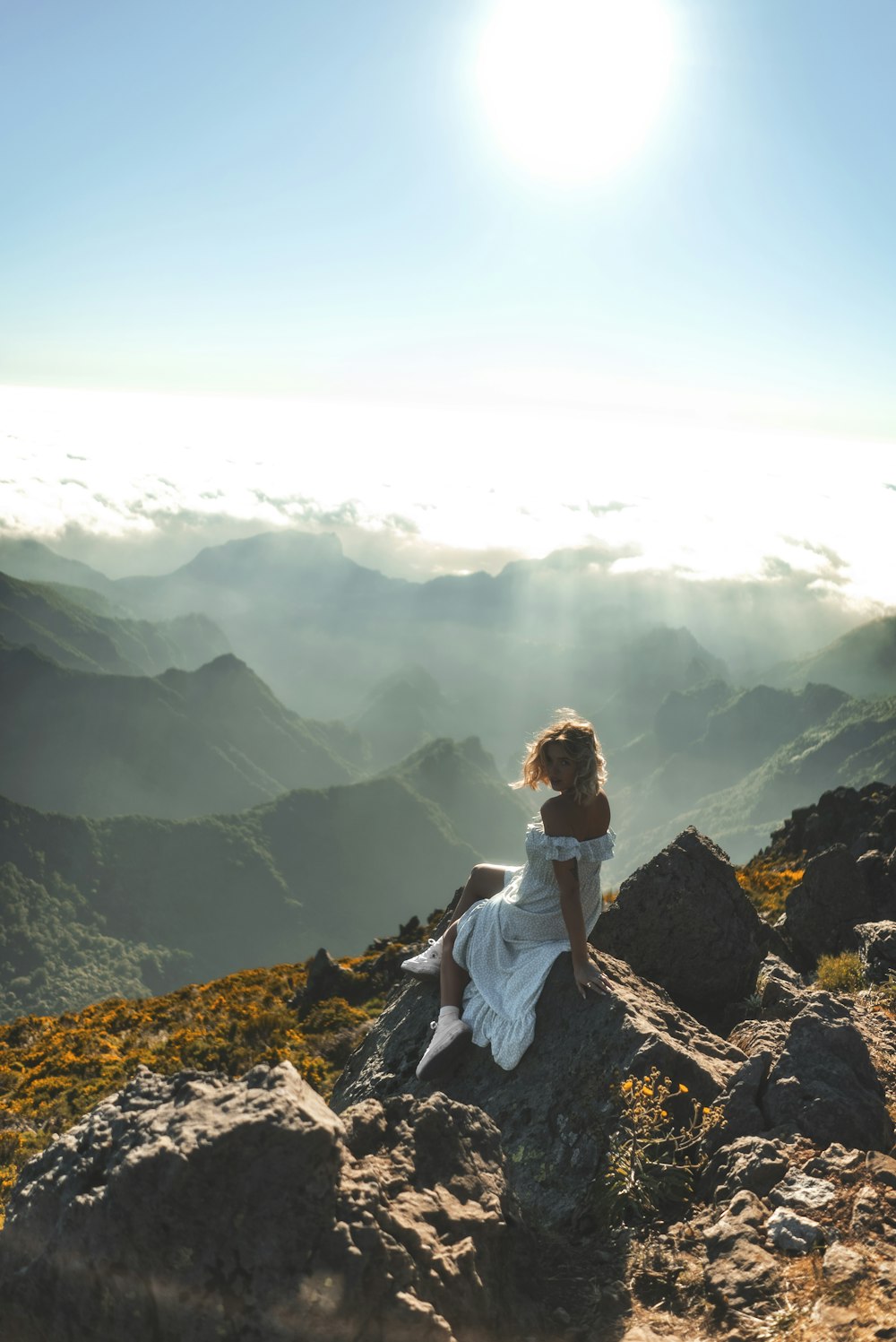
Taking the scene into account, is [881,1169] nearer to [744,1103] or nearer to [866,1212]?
[866,1212]

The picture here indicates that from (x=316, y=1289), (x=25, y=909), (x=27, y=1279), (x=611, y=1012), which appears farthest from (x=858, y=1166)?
(x=25, y=909)

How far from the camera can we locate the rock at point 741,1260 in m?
4.48

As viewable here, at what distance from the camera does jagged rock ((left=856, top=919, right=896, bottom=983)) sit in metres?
11.5

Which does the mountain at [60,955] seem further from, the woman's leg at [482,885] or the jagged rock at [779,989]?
the woman's leg at [482,885]

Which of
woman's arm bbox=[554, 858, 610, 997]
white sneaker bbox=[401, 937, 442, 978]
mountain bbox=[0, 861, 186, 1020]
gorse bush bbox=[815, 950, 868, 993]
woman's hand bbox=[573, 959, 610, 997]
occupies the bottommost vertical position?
mountain bbox=[0, 861, 186, 1020]

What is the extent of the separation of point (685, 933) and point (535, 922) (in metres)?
3.57

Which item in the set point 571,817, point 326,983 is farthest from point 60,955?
point 571,817

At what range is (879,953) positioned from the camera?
11.8 metres

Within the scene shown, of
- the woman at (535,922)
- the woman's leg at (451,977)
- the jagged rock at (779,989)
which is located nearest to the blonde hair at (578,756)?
the woman at (535,922)

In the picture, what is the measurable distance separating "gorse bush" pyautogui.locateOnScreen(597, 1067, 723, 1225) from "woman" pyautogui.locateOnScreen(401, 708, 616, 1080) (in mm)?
1006

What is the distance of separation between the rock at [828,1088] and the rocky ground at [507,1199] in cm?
2

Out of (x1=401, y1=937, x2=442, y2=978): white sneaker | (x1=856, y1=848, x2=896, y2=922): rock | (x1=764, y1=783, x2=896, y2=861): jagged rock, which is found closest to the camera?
(x1=401, y1=937, x2=442, y2=978): white sneaker

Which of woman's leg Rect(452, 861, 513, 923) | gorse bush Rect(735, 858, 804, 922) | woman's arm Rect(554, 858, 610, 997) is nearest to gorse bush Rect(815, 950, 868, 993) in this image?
woman's leg Rect(452, 861, 513, 923)

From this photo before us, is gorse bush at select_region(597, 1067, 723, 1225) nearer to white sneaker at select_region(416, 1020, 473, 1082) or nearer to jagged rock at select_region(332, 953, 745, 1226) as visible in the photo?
jagged rock at select_region(332, 953, 745, 1226)
